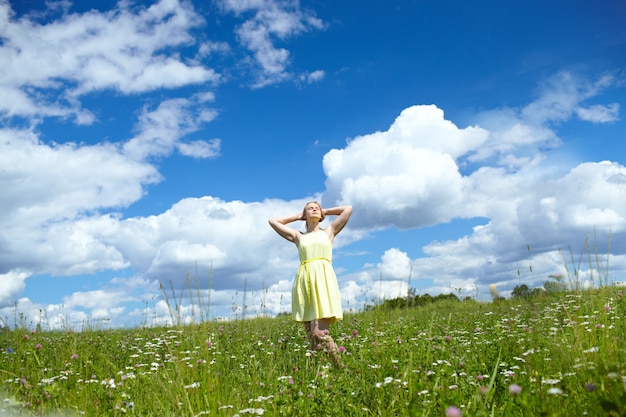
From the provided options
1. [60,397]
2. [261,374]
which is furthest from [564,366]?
[60,397]

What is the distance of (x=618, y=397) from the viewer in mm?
3123

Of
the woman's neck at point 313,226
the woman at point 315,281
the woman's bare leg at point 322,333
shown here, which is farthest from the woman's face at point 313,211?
the woman's bare leg at point 322,333

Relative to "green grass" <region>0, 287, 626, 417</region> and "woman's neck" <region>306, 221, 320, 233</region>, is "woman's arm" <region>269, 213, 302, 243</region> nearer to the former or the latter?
"woman's neck" <region>306, 221, 320, 233</region>

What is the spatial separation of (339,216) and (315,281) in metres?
1.39

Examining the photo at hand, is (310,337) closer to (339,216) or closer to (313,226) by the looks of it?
(313,226)

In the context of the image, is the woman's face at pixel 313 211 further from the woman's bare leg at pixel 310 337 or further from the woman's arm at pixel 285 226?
the woman's bare leg at pixel 310 337

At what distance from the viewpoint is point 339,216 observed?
9430 millimetres

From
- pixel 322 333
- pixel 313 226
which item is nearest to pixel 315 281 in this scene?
pixel 322 333

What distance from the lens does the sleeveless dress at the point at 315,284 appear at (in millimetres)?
8484

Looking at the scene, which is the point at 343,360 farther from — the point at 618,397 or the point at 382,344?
the point at 618,397

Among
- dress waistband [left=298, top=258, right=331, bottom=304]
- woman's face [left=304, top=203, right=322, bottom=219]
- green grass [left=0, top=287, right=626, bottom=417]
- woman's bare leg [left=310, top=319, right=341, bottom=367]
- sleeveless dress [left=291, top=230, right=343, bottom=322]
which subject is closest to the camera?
green grass [left=0, top=287, right=626, bottom=417]

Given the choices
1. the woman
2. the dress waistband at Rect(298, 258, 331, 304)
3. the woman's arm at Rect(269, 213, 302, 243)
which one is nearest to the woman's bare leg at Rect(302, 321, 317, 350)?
the woman

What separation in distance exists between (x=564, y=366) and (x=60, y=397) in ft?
16.5

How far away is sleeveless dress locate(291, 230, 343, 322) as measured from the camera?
8.48 m
